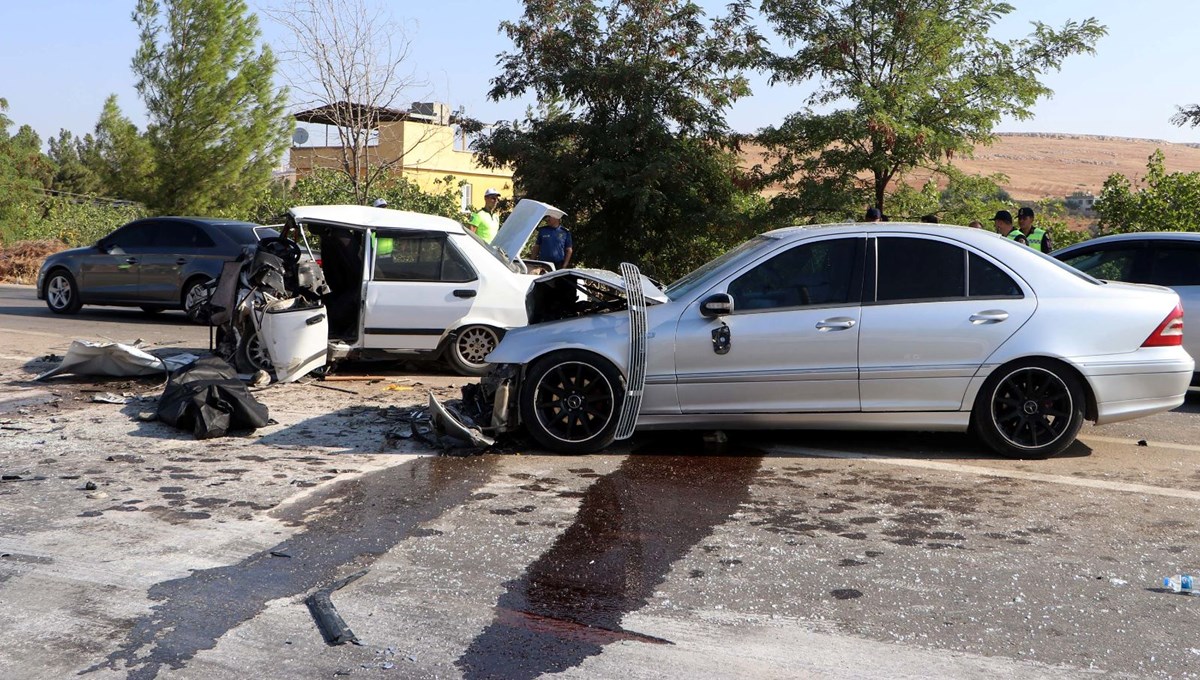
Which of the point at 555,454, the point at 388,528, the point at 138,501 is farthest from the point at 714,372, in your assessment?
the point at 138,501

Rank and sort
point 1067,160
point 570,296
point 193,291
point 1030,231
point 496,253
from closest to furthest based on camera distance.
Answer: point 570,296 → point 496,253 → point 1030,231 → point 193,291 → point 1067,160

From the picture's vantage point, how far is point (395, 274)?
1055cm

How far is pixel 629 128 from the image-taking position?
1791 centimetres

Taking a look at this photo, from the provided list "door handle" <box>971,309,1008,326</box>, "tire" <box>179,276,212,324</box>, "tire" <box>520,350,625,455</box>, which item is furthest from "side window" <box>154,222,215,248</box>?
"door handle" <box>971,309,1008,326</box>

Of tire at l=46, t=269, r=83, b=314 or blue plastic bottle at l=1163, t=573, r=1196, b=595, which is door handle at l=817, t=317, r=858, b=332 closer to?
blue plastic bottle at l=1163, t=573, r=1196, b=595

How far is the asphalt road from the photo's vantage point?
427cm

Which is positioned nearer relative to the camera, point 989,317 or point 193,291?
point 989,317

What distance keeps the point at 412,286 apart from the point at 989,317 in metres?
5.31

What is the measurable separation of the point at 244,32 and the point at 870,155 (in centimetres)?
2541

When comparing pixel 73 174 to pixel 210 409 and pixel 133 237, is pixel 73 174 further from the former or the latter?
pixel 210 409

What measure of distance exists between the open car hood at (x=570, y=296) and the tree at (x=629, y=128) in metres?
9.33

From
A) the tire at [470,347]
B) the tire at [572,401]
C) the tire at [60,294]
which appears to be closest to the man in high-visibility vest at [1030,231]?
the tire at [470,347]

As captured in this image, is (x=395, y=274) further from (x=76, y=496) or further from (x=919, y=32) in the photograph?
(x=919, y=32)

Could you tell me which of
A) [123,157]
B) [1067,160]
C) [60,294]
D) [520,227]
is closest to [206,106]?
[123,157]
